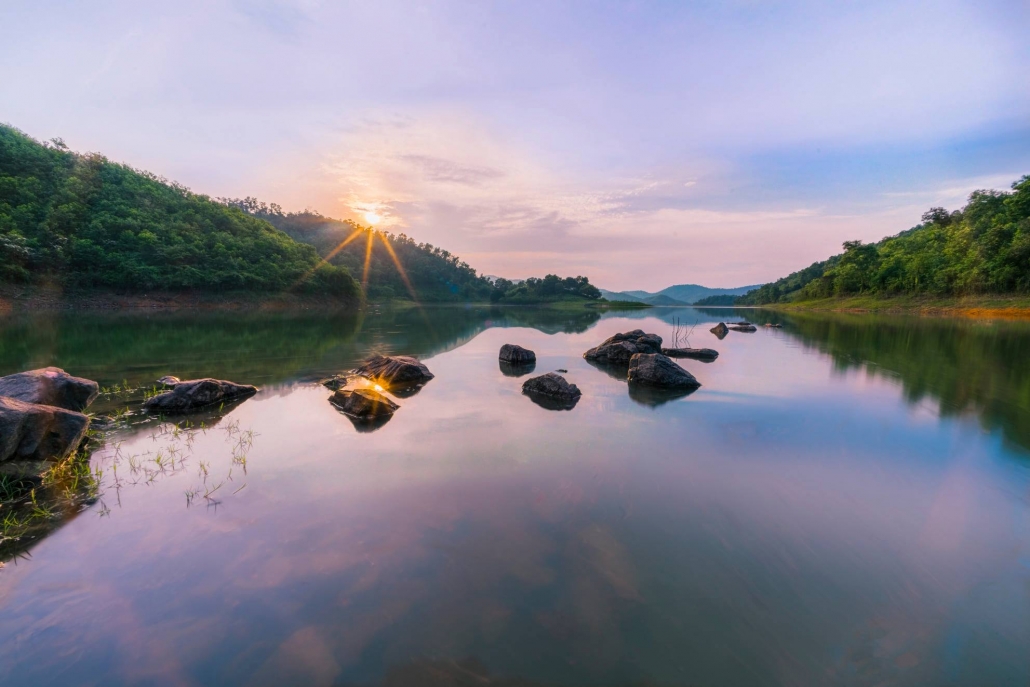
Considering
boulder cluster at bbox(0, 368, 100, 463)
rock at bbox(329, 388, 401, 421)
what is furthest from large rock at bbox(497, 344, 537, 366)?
boulder cluster at bbox(0, 368, 100, 463)

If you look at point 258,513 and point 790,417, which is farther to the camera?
point 790,417

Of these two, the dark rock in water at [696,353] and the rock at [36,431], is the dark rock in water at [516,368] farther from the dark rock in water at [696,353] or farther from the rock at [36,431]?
the rock at [36,431]

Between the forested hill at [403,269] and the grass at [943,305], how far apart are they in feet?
228

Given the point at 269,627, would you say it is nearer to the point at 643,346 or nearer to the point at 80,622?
the point at 80,622

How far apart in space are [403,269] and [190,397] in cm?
12848

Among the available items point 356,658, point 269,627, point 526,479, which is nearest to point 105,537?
point 269,627

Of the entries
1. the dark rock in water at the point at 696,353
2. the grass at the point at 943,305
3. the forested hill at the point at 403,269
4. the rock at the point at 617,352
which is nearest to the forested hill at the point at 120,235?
the forested hill at the point at 403,269

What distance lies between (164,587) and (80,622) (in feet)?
1.80

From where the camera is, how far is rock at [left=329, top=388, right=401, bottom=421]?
9.32 metres

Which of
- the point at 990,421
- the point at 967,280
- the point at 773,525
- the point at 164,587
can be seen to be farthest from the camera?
the point at 967,280

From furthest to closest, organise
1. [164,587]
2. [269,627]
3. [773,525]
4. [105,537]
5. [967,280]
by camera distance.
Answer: [967,280]
[773,525]
[105,537]
[164,587]
[269,627]

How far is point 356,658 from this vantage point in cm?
308

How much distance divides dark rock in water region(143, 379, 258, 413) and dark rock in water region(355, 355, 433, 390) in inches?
156

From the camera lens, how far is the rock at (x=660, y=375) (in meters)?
13.0
